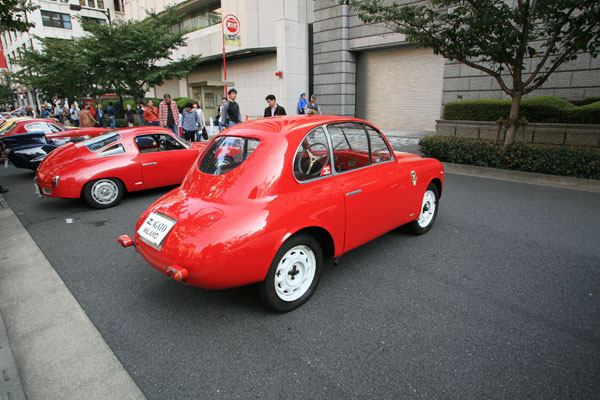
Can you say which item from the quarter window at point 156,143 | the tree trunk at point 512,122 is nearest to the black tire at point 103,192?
the quarter window at point 156,143

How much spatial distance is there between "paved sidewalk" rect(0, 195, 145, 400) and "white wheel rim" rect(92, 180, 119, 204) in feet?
8.30

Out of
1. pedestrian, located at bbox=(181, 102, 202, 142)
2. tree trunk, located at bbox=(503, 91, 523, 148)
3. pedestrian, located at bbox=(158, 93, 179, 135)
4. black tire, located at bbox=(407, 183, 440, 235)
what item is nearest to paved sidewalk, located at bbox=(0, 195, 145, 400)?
black tire, located at bbox=(407, 183, 440, 235)

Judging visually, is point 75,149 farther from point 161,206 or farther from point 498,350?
point 498,350

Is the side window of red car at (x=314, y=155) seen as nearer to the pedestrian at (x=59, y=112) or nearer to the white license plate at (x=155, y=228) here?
the white license plate at (x=155, y=228)

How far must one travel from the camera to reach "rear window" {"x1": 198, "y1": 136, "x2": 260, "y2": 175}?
11.1ft

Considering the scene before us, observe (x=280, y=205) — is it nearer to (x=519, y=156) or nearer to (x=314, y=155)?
(x=314, y=155)

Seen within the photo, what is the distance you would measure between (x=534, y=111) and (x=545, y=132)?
34.1 inches

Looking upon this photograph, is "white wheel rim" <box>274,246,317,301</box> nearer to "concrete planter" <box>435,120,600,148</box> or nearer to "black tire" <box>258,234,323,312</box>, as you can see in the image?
"black tire" <box>258,234,323,312</box>

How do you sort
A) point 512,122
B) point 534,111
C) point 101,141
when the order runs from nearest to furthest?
point 101,141, point 512,122, point 534,111

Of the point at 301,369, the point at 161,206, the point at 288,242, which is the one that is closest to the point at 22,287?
the point at 161,206

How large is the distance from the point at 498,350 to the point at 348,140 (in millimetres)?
2511

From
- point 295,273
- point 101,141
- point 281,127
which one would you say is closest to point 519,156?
point 281,127

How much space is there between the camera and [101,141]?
22.4 feet

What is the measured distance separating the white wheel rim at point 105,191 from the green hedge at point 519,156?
7.94m
